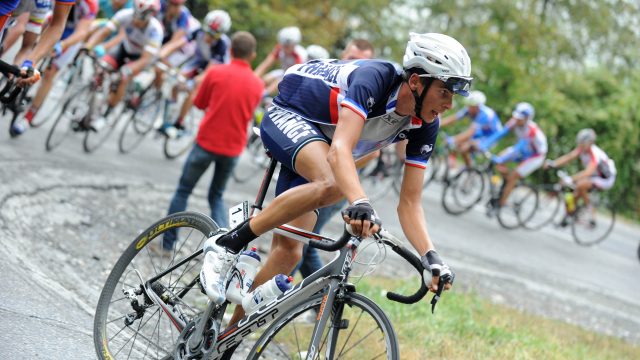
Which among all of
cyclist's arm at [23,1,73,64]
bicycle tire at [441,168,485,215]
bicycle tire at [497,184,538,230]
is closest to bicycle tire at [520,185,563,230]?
bicycle tire at [497,184,538,230]

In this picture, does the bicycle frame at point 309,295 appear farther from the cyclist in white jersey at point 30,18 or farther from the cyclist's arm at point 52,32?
the cyclist in white jersey at point 30,18

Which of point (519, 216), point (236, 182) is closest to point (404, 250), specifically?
point (236, 182)

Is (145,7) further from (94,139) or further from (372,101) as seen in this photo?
(372,101)

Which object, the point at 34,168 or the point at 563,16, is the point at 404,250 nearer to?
the point at 34,168

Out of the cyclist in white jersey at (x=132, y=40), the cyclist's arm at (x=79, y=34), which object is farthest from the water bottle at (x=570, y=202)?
the cyclist's arm at (x=79, y=34)

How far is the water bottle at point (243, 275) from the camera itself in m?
4.33

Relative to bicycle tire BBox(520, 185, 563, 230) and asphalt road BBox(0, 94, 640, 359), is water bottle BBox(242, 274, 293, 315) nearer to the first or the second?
asphalt road BBox(0, 94, 640, 359)

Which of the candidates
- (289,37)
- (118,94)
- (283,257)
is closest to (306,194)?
(283,257)

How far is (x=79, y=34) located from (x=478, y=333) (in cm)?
564

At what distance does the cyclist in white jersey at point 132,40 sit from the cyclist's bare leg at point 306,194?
24.8 ft

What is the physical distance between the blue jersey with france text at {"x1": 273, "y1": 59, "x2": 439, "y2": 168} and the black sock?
0.66m

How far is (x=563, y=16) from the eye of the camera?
1212 inches

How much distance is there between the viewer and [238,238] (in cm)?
434

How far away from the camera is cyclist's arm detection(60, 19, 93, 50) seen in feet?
33.1
